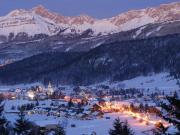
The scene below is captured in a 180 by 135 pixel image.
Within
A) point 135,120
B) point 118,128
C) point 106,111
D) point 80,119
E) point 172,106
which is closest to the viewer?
point 172,106

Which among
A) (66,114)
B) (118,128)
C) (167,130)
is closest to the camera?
(167,130)

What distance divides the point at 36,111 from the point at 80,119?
2486 centimetres

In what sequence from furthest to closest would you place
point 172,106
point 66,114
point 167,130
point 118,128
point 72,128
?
1. point 66,114
2. point 72,128
3. point 118,128
4. point 167,130
5. point 172,106

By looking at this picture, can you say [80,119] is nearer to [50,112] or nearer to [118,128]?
[50,112]

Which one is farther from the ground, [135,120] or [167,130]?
[167,130]

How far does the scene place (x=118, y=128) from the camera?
99.5 feet

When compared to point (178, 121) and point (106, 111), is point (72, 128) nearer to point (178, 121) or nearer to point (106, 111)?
point (106, 111)

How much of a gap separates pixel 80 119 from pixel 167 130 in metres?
130

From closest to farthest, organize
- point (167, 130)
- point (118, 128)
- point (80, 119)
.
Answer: point (167, 130)
point (118, 128)
point (80, 119)

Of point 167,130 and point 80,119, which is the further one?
point 80,119

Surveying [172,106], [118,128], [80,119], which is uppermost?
[172,106]

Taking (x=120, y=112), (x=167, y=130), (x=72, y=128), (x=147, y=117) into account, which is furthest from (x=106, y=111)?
(x=167, y=130)

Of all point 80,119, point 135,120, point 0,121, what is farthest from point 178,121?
point 80,119

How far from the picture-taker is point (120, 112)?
16312cm
